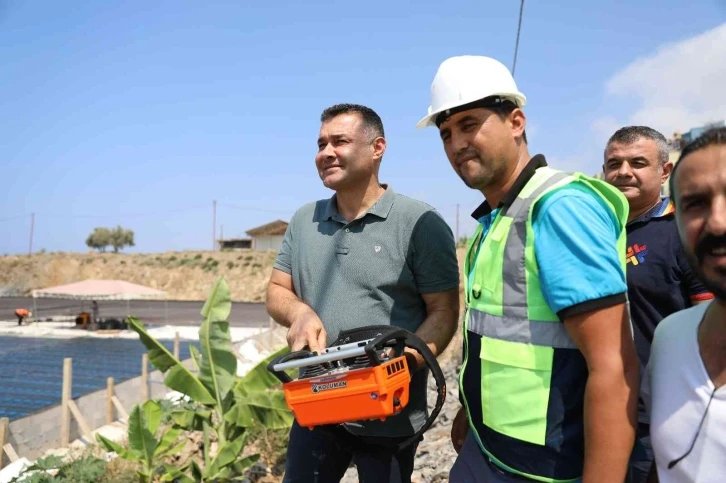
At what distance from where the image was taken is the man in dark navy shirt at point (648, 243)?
2617 mm

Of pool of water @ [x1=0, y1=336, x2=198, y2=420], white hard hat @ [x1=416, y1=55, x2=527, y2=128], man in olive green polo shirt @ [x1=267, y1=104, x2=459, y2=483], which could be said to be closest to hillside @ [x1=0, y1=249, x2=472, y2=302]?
pool of water @ [x1=0, y1=336, x2=198, y2=420]

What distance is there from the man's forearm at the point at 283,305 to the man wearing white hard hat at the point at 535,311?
3.65 ft

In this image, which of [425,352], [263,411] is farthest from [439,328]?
[263,411]

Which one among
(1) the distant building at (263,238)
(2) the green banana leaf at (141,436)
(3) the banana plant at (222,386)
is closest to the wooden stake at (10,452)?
(2) the green banana leaf at (141,436)

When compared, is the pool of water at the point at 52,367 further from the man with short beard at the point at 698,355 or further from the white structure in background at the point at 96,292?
the man with short beard at the point at 698,355

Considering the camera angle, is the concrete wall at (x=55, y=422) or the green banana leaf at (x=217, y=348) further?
the concrete wall at (x=55, y=422)

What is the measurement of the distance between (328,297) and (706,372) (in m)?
1.81

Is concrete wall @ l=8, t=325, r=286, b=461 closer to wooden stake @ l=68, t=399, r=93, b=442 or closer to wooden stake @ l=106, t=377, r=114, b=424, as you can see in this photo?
wooden stake @ l=106, t=377, r=114, b=424

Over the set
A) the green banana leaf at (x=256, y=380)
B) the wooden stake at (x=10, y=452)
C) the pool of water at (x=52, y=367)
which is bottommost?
the pool of water at (x=52, y=367)

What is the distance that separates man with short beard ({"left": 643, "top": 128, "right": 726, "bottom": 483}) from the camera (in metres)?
1.23

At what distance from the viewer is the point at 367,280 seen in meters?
2.76

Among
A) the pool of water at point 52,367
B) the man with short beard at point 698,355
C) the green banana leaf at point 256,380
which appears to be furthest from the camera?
the pool of water at point 52,367

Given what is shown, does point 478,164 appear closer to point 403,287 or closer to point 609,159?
point 403,287

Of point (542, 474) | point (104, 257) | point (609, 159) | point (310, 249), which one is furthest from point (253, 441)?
point (104, 257)
